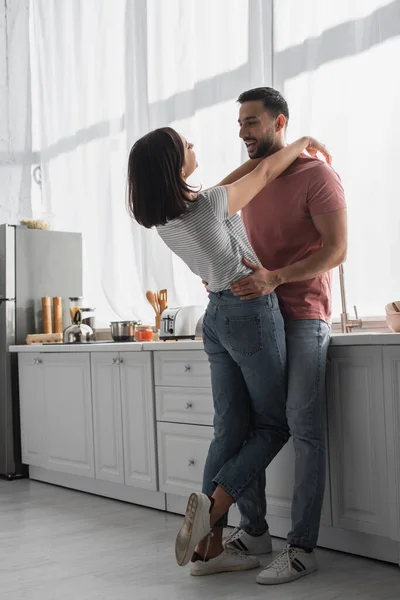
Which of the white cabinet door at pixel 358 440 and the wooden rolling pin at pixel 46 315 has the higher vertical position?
the wooden rolling pin at pixel 46 315

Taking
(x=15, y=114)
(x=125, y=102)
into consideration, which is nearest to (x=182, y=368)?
(x=125, y=102)

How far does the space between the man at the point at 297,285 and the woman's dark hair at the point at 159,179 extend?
344 mm

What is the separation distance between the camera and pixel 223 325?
2.47m

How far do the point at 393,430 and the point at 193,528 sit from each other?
0.67 meters

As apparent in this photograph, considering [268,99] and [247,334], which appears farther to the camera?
[268,99]

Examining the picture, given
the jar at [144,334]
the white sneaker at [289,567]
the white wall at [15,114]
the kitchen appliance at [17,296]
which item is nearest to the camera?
the white sneaker at [289,567]

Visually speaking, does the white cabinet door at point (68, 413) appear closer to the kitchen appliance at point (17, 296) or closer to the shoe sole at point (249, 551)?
the kitchen appliance at point (17, 296)

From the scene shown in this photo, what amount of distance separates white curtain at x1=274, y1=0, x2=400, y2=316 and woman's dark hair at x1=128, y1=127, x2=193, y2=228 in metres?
1.16

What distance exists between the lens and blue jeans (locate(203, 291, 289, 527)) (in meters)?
2.43

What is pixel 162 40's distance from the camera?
4355mm

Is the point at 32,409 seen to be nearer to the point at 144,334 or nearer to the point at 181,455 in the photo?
the point at 144,334

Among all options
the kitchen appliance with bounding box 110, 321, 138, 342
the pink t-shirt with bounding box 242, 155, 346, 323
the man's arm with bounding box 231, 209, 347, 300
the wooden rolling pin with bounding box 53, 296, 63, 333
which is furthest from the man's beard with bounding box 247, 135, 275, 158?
the wooden rolling pin with bounding box 53, 296, 63, 333

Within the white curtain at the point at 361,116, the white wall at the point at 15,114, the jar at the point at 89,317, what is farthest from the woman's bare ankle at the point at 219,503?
the white wall at the point at 15,114

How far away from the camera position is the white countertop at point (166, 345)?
2.47 meters
